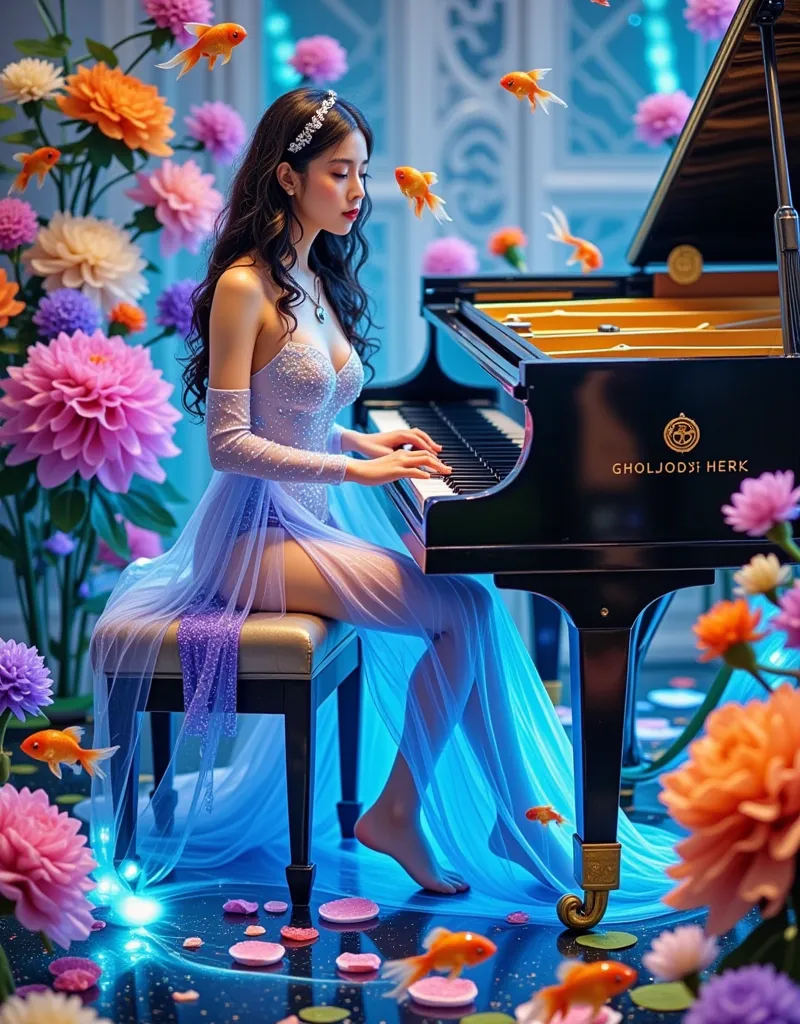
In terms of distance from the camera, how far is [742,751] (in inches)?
58.9

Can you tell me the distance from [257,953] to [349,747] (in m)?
0.75

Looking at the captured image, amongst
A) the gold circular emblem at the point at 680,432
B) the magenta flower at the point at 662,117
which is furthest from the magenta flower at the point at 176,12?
the gold circular emblem at the point at 680,432

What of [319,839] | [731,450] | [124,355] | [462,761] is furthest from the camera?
[124,355]

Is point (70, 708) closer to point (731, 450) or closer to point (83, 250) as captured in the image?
point (83, 250)

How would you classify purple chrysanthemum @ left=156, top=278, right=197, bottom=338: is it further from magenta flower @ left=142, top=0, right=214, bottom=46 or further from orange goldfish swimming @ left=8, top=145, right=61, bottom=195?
magenta flower @ left=142, top=0, right=214, bottom=46

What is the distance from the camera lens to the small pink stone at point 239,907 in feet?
9.21

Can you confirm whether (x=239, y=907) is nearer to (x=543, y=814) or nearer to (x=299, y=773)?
(x=299, y=773)

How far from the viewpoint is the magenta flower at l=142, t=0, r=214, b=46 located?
3.91 metres

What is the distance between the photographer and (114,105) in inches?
151

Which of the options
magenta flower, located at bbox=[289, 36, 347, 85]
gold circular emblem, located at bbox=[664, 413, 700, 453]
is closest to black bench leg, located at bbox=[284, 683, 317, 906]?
gold circular emblem, located at bbox=[664, 413, 700, 453]

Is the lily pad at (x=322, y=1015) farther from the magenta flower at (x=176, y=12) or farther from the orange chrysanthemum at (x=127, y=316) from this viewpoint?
the magenta flower at (x=176, y=12)

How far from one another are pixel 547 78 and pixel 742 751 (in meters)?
3.83

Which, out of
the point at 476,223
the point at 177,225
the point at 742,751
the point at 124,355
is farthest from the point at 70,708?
the point at 742,751

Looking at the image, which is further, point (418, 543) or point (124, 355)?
point (124, 355)
